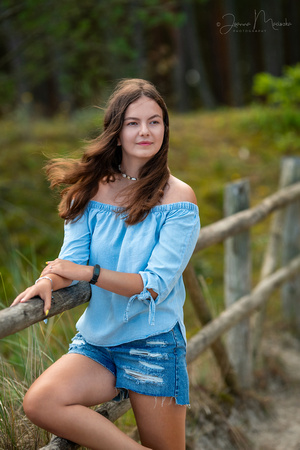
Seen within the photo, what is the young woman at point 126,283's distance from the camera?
1.61 meters

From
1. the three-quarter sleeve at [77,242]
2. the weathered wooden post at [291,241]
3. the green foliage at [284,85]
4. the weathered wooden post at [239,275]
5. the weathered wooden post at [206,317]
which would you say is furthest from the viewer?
the green foliage at [284,85]

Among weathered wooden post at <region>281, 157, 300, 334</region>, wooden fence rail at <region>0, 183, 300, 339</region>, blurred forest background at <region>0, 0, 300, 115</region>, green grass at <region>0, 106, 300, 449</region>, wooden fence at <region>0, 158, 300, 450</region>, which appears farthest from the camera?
green grass at <region>0, 106, 300, 449</region>

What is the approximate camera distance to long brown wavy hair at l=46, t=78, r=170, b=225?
1.89 meters

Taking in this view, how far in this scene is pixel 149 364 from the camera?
1.78 m

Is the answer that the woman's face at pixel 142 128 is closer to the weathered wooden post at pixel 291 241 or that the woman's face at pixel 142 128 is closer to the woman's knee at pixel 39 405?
the woman's knee at pixel 39 405

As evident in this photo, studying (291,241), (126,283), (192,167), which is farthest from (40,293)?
(192,167)

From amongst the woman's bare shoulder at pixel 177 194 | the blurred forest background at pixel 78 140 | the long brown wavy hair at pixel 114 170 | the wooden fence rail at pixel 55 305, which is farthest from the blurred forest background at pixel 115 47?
the wooden fence rail at pixel 55 305

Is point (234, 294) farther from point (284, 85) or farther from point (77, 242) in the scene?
point (284, 85)

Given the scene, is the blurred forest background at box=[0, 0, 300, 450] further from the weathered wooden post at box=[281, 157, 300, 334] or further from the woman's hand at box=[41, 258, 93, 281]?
the woman's hand at box=[41, 258, 93, 281]

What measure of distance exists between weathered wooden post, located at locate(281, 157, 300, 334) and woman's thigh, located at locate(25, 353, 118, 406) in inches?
125

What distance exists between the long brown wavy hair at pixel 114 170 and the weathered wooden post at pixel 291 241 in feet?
9.10

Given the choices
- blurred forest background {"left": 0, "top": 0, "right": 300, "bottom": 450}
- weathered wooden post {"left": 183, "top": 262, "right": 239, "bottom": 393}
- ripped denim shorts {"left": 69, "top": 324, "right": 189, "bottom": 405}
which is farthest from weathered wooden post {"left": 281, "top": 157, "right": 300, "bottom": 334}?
ripped denim shorts {"left": 69, "top": 324, "right": 189, "bottom": 405}

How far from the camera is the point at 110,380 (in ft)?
5.91

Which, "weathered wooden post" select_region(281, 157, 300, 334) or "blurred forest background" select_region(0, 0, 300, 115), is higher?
"blurred forest background" select_region(0, 0, 300, 115)
